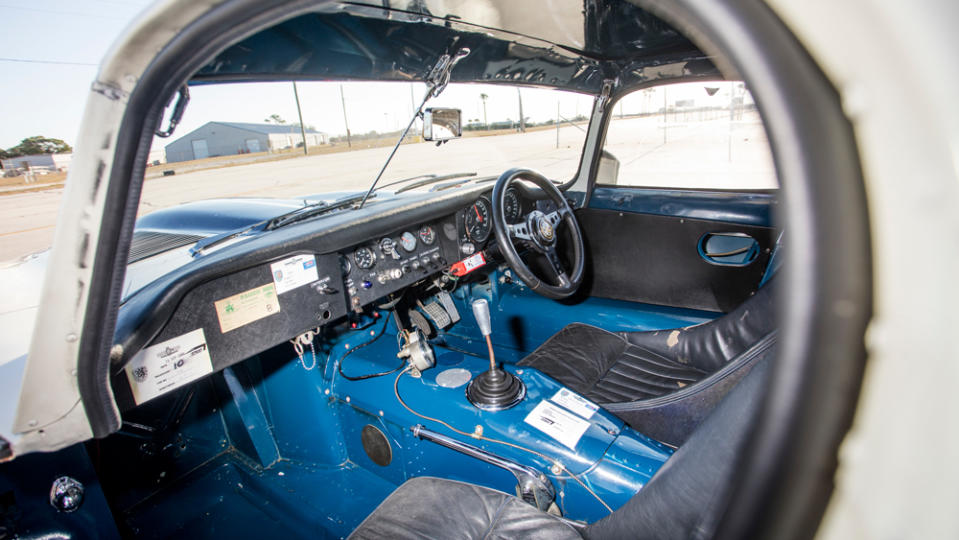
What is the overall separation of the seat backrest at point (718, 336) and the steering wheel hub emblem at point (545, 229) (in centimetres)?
62

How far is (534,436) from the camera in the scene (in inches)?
55.7

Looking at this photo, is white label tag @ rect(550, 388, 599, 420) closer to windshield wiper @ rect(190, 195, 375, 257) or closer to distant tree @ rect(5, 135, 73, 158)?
windshield wiper @ rect(190, 195, 375, 257)

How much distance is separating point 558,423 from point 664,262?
1.50 metres

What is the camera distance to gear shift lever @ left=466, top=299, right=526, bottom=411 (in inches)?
60.7

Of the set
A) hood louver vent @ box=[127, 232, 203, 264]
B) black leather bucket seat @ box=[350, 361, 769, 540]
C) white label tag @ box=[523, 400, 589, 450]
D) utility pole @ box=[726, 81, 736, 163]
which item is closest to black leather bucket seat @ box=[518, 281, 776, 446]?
white label tag @ box=[523, 400, 589, 450]

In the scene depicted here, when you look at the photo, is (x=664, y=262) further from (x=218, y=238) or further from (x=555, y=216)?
(x=218, y=238)

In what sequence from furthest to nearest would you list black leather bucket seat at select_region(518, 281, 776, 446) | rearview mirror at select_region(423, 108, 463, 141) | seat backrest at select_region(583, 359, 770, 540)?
1. rearview mirror at select_region(423, 108, 463, 141)
2. black leather bucket seat at select_region(518, 281, 776, 446)
3. seat backrest at select_region(583, 359, 770, 540)

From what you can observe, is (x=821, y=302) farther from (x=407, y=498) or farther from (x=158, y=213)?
(x=158, y=213)

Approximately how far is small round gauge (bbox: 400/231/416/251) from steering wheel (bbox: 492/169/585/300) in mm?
390

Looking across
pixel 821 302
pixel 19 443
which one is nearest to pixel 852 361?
pixel 821 302

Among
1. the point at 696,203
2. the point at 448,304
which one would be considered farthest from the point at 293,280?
the point at 696,203

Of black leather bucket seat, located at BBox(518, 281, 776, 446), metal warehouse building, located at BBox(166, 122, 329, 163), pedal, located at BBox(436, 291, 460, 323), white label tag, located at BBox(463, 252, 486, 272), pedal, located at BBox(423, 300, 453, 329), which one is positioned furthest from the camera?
pedal, located at BBox(436, 291, 460, 323)

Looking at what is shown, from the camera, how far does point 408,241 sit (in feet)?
7.00

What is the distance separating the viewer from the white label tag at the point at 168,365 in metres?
1.23
